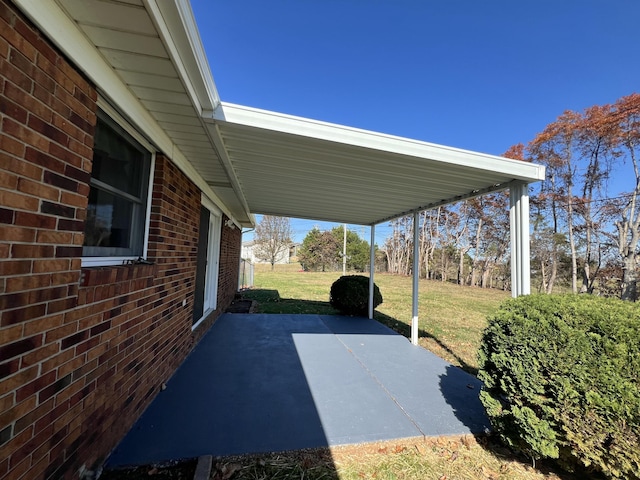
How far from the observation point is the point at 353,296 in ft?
25.1

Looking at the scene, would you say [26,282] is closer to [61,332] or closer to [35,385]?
[61,332]

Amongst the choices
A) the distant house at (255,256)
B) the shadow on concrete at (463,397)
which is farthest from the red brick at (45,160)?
the distant house at (255,256)

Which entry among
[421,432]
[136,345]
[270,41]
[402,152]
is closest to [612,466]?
[421,432]

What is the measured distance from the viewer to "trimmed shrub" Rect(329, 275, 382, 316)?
7.65 m

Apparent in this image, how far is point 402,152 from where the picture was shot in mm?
2738

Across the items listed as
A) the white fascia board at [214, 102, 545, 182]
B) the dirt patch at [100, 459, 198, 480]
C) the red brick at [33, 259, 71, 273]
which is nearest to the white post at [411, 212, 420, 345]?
the white fascia board at [214, 102, 545, 182]

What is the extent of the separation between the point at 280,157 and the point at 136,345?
2.32 metres

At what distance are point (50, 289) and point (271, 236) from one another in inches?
1074

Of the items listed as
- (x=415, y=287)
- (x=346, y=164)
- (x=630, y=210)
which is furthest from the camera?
(x=630, y=210)

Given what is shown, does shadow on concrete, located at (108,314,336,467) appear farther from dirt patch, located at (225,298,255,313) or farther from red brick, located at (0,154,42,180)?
dirt patch, located at (225,298,255,313)

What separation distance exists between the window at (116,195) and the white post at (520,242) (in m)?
3.88

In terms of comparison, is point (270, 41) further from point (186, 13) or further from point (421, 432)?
point (421, 432)

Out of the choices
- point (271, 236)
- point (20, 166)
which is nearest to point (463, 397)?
point (20, 166)

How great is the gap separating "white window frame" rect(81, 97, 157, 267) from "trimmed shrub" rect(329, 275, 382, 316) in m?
5.74
